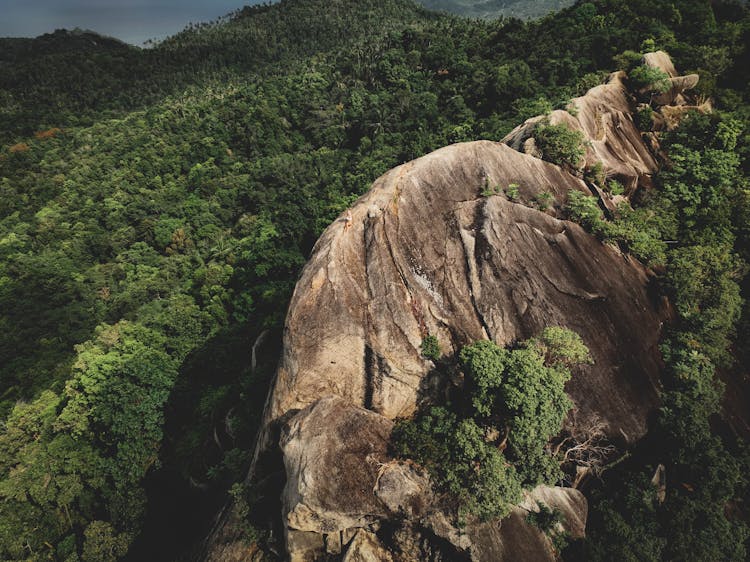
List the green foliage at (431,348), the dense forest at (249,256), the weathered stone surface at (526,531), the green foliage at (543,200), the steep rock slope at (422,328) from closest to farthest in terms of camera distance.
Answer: the weathered stone surface at (526,531) → the steep rock slope at (422,328) → the green foliage at (431,348) → the dense forest at (249,256) → the green foliage at (543,200)

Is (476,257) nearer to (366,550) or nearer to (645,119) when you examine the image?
(366,550)

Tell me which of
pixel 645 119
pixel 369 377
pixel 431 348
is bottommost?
pixel 369 377

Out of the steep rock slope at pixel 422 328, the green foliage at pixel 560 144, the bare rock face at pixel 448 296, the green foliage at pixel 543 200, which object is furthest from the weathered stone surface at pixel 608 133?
the bare rock face at pixel 448 296

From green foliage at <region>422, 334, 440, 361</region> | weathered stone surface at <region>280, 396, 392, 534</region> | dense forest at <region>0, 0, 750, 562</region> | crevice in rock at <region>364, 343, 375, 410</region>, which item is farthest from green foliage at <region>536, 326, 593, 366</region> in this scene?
weathered stone surface at <region>280, 396, 392, 534</region>

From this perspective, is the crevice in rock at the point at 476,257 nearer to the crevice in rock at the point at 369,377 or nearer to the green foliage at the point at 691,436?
the crevice in rock at the point at 369,377

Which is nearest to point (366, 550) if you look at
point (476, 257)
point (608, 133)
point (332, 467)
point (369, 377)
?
point (332, 467)

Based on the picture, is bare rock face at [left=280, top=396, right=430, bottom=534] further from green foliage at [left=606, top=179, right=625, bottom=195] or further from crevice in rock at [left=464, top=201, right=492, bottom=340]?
green foliage at [left=606, top=179, right=625, bottom=195]
